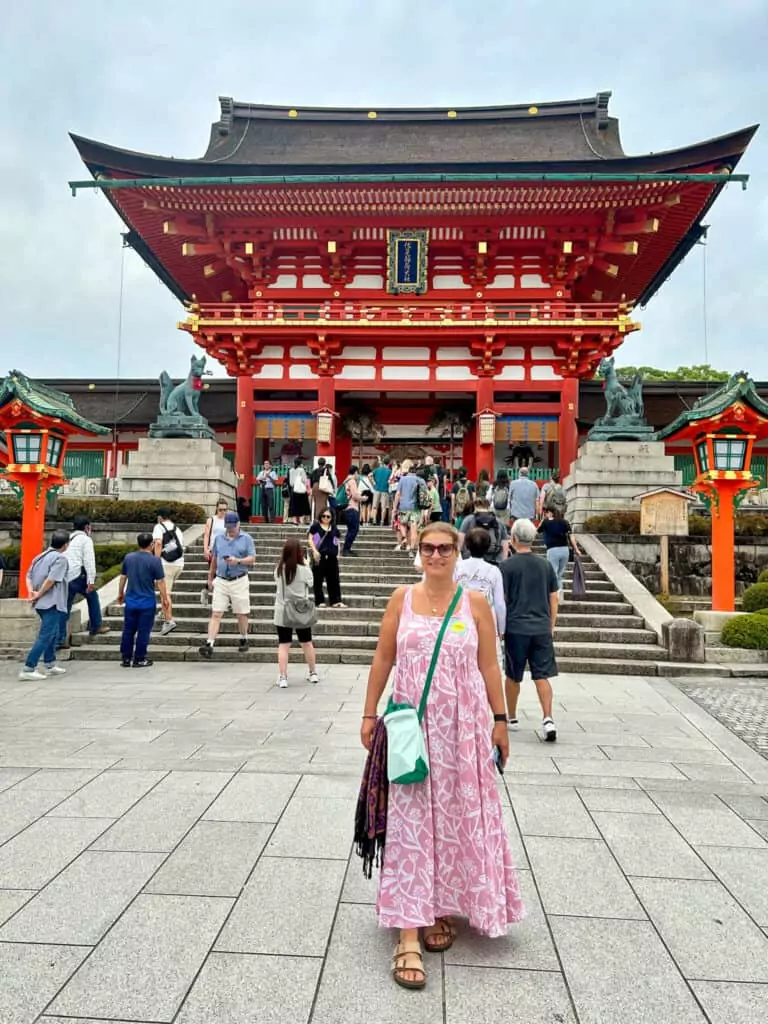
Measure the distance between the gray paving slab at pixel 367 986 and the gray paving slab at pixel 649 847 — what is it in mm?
1303

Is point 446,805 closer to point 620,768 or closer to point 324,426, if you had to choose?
point 620,768

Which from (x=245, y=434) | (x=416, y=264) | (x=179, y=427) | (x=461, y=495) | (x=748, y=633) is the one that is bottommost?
(x=748, y=633)

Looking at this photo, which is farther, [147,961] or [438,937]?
[438,937]

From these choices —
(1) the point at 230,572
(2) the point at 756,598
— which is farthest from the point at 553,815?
(2) the point at 756,598

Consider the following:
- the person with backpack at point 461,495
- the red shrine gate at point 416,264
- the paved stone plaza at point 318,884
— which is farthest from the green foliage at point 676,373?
the paved stone plaza at point 318,884

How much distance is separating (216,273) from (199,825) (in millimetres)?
19129

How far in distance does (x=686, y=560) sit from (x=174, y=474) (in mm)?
10516

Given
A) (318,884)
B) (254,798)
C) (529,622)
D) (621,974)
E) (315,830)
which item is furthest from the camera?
(529,622)

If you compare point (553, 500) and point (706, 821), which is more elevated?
point (553, 500)

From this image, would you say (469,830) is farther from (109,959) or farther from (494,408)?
(494,408)

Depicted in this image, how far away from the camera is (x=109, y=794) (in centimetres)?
396

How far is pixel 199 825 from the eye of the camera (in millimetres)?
3537

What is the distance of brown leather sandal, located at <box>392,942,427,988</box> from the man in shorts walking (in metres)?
6.20

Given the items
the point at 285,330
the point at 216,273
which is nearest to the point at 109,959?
the point at 285,330
